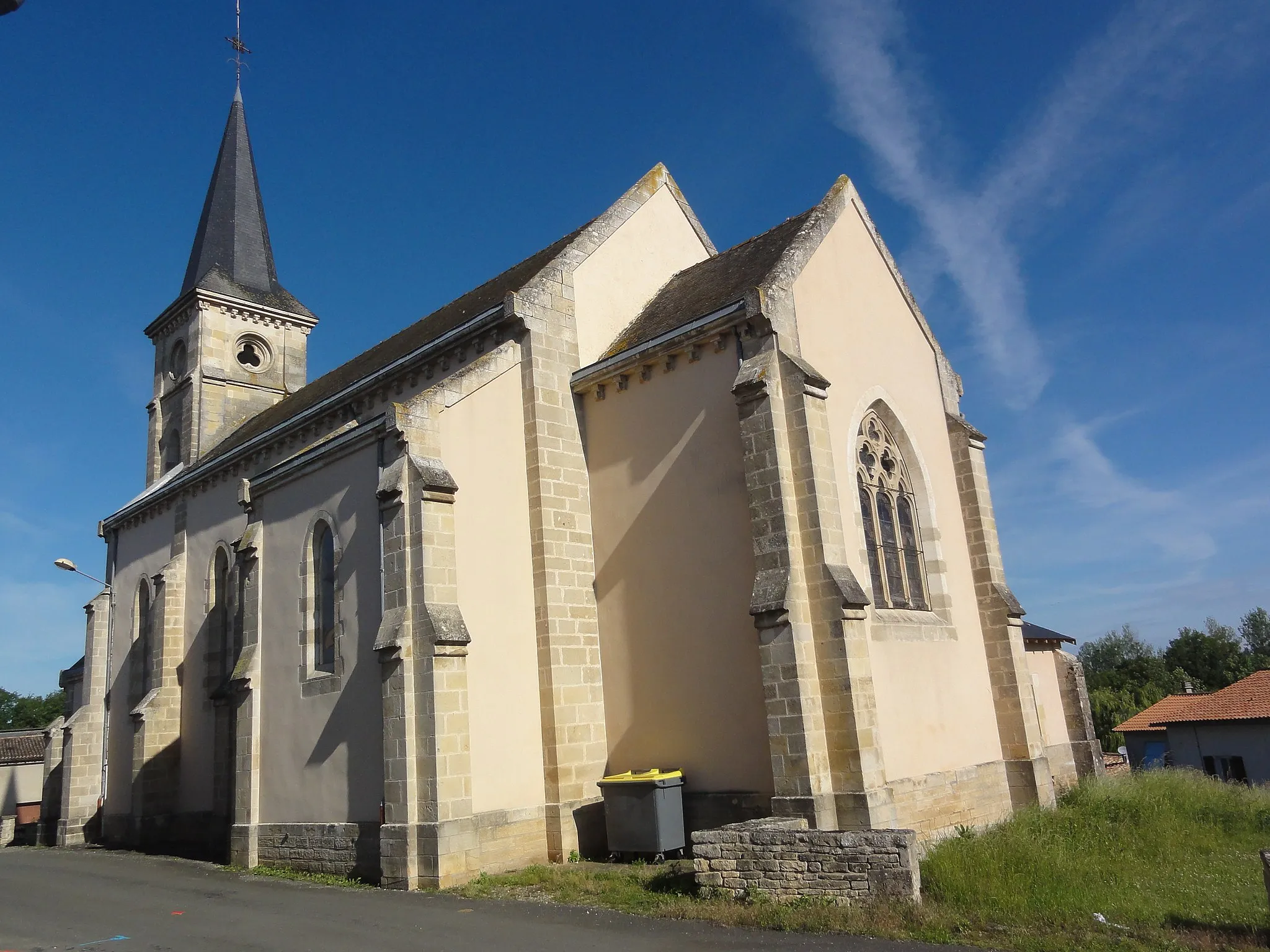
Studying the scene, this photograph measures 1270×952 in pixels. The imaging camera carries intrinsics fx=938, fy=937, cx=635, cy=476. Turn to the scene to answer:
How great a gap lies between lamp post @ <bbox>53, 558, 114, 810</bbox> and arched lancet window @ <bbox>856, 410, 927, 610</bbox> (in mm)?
18750

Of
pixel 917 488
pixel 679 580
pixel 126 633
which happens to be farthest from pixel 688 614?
pixel 126 633

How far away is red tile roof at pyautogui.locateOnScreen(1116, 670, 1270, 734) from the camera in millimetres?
32219

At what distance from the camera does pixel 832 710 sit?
10.9 metres

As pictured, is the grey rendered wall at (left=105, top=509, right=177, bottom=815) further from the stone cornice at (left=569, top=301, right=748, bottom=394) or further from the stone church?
the stone cornice at (left=569, top=301, right=748, bottom=394)

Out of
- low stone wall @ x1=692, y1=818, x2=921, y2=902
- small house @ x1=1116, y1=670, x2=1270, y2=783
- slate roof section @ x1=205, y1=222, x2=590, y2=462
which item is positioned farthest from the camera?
small house @ x1=1116, y1=670, x2=1270, y2=783

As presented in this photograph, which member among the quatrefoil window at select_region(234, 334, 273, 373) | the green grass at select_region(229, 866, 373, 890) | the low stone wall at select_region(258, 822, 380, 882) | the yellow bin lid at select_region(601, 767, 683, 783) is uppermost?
the quatrefoil window at select_region(234, 334, 273, 373)

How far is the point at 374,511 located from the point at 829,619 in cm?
619

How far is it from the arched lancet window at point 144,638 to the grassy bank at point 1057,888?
13648mm

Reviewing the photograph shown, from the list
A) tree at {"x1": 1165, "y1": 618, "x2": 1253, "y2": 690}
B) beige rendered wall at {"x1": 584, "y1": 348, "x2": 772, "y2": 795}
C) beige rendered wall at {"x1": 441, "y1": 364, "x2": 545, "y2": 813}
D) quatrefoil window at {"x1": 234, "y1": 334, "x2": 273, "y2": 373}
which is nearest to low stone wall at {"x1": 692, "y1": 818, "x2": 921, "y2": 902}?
beige rendered wall at {"x1": 584, "y1": 348, "x2": 772, "y2": 795}

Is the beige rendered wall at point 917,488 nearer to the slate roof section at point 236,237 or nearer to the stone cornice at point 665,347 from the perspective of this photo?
the stone cornice at point 665,347

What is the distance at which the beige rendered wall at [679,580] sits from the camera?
12.0 metres

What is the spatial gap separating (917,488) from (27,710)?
87.6m

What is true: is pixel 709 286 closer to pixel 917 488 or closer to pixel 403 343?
pixel 917 488

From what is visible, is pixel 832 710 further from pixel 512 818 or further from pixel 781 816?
pixel 512 818
